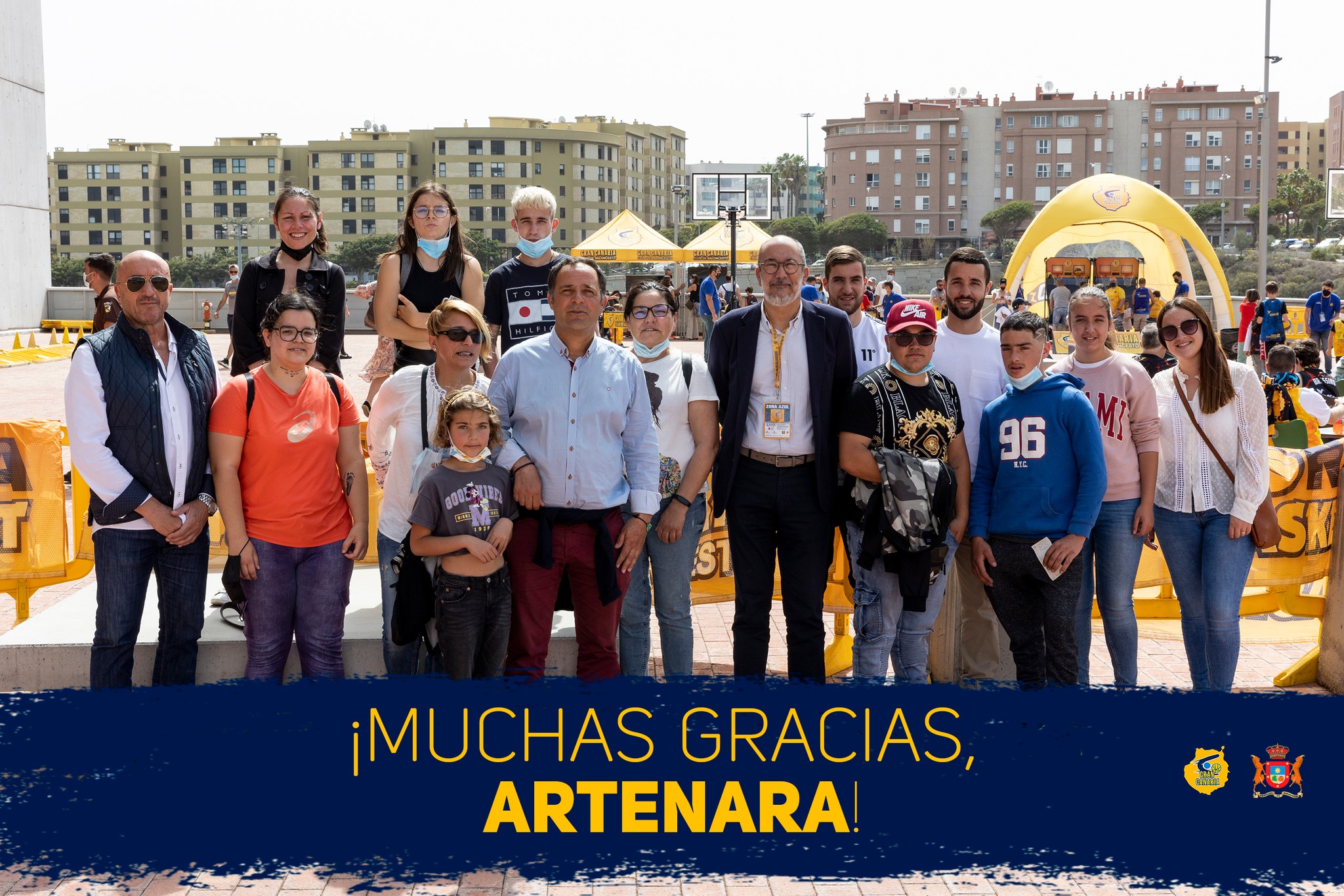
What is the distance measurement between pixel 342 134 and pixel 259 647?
437ft

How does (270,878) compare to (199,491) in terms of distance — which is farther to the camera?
(199,491)

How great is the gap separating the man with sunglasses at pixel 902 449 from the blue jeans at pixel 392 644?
1781 millimetres

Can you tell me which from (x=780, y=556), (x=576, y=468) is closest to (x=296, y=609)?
(x=576, y=468)

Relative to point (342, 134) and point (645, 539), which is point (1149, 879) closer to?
point (645, 539)

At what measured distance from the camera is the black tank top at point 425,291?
5.09 m

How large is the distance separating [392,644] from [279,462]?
870mm

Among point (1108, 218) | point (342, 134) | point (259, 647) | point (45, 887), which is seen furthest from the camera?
point (342, 134)

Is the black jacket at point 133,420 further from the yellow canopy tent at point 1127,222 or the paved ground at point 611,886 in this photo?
the yellow canopy tent at point 1127,222

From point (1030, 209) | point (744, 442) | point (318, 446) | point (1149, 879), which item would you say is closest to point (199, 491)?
point (318, 446)

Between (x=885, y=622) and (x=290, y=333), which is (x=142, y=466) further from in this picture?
(x=885, y=622)

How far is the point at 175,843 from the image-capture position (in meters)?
3.65

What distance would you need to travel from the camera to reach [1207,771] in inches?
148

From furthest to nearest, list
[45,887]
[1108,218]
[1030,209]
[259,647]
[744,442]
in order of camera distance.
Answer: [1030,209], [1108,218], [744,442], [259,647], [45,887]

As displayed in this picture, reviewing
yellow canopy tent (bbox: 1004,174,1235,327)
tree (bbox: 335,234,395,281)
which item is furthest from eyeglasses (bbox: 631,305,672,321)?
tree (bbox: 335,234,395,281)
